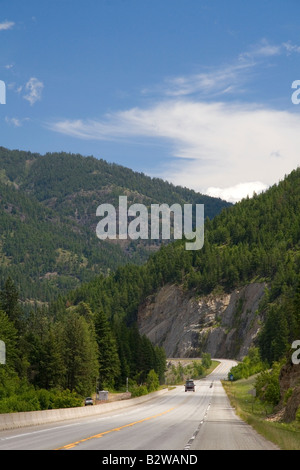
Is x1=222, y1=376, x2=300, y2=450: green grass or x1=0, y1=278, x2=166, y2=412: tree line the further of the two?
x1=0, y1=278, x2=166, y2=412: tree line

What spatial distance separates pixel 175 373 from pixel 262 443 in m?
146

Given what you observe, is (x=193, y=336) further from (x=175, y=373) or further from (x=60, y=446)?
(x=60, y=446)

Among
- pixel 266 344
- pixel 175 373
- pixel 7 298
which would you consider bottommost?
pixel 175 373

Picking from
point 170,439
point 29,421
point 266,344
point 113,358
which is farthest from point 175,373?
point 170,439

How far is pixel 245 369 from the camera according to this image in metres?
142

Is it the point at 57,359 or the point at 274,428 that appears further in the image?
the point at 57,359

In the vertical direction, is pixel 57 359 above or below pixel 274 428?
below

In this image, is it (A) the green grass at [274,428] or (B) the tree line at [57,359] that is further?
(B) the tree line at [57,359]

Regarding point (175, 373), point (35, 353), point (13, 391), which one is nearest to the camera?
point (13, 391)

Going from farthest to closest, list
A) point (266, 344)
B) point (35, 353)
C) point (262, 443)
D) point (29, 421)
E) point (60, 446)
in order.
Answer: point (266, 344), point (35, 353), point (29, 421), point (262, 443), point (60, 446)

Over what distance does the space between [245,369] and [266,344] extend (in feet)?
40.6

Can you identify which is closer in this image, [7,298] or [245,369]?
[7,298]
